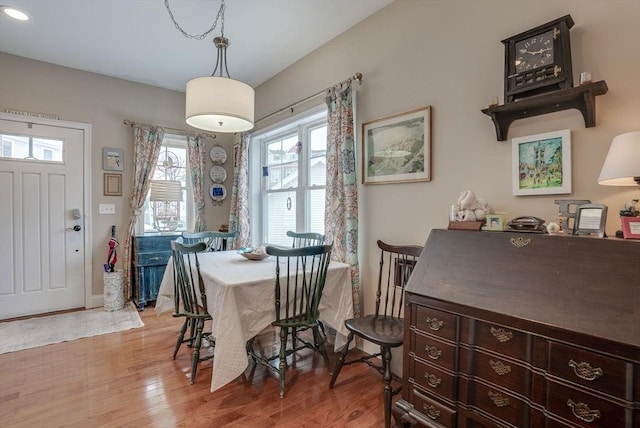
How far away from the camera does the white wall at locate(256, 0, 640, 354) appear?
1495 mm

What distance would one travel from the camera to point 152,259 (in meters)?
3.91

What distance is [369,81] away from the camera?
2.69m

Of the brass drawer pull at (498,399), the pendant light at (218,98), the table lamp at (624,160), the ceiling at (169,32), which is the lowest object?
the brass drawer pull at (498,399)

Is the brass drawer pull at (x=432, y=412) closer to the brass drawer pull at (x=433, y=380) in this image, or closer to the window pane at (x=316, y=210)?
the brass drawer pull at (x=433, y=380)

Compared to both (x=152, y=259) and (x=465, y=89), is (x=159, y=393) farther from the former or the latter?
(x=465, y=89)

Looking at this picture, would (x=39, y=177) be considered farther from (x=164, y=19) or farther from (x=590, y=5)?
(x=590, y=5)

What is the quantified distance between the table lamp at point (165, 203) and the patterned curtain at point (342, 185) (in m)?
2.33

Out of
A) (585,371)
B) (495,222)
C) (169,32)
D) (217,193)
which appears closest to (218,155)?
(217,193)

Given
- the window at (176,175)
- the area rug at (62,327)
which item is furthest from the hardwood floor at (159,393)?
the window at (176,175)

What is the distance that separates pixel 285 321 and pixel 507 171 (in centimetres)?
164

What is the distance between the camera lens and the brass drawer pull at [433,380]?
4.89 feet

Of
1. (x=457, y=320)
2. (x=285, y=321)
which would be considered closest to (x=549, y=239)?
(x=457, y=320)

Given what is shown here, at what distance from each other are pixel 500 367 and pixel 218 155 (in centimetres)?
432

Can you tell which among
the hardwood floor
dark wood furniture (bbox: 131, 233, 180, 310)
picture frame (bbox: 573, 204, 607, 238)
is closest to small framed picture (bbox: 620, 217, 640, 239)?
picture frame (bbox: 573, 204, 607, 238)
